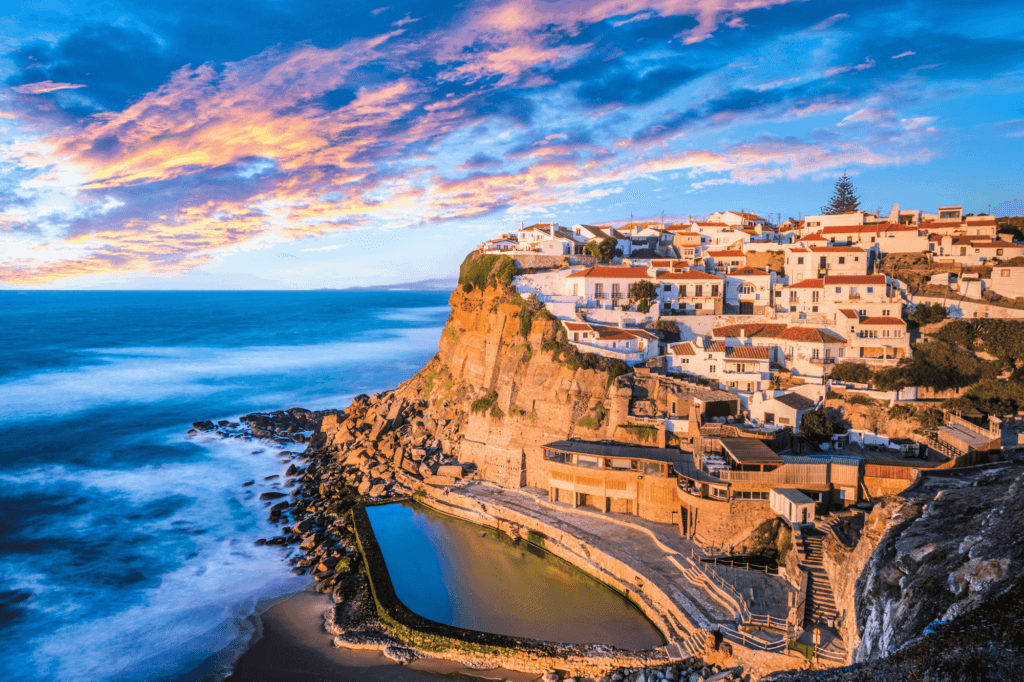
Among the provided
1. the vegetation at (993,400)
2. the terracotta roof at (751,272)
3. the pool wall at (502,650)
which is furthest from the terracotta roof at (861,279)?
the pool wall at (502,650)

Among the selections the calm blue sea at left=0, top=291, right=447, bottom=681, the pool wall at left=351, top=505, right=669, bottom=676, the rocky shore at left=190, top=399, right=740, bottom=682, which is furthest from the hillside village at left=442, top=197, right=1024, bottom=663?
the calm blue sea at left=0, top=291, right=447, bottom=681

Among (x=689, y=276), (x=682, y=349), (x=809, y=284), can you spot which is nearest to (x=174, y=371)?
(x=689, y=276)

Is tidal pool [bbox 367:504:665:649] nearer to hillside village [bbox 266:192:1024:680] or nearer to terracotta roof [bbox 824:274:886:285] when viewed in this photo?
hillside village [bbox 266:192:1024:680]

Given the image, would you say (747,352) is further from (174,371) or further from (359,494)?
(174,371)

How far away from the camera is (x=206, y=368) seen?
61.5 meters

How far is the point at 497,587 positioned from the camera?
59.4 feet

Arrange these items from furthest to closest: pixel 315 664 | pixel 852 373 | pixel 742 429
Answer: pixel 852 373 → pixel 742 429 → pixel 315 664

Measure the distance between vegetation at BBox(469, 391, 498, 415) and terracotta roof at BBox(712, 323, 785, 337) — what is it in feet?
37.6

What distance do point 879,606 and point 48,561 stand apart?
86.3 ft

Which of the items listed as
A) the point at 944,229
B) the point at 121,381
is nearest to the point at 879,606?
the point at 944,229

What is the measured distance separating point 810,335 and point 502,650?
19027 mm

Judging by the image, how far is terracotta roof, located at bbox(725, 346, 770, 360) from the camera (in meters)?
24.4

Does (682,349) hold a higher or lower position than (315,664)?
higher

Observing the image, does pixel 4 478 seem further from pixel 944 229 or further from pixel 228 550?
pixel 944 229
